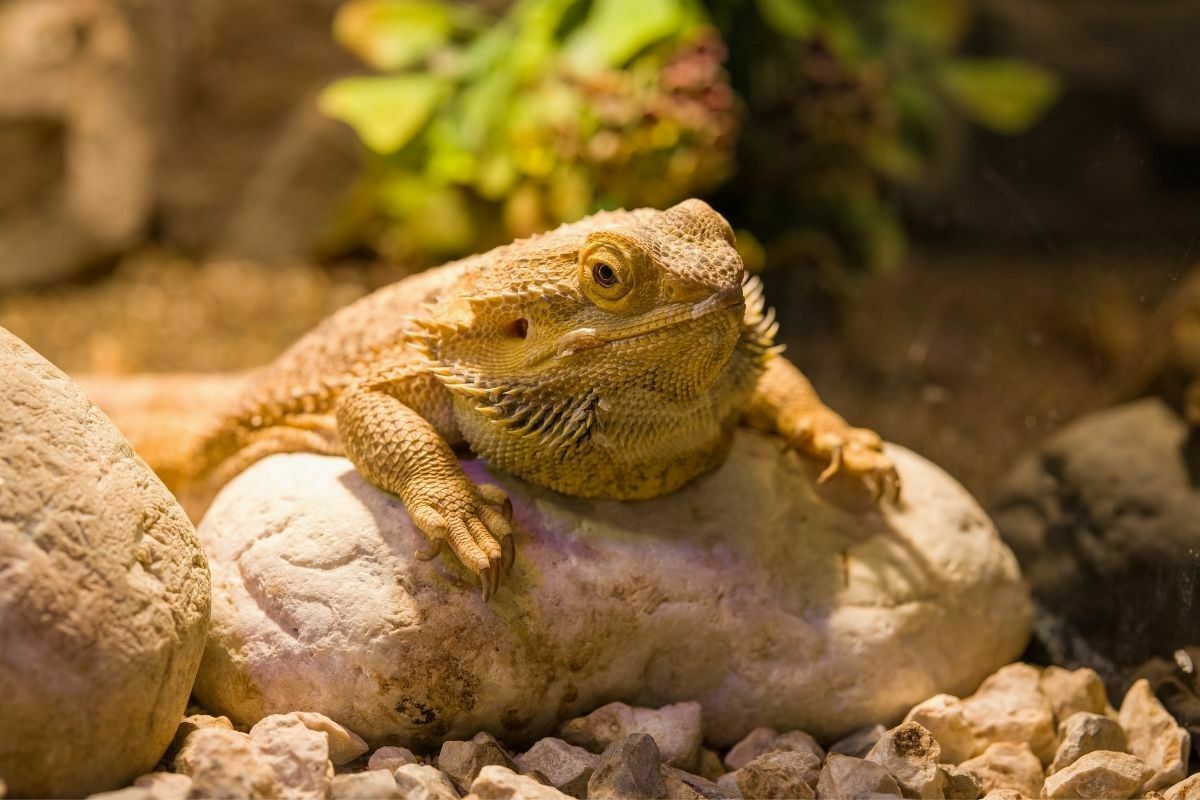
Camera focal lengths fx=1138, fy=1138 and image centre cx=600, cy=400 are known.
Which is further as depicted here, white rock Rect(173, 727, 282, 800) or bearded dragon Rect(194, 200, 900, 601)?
bearded dragon Rect(194, 200, 900, 601)

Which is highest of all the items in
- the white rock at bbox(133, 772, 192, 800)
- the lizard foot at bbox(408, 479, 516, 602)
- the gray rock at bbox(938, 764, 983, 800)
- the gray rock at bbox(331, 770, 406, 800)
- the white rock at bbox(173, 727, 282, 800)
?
the lizard foot at bbox(408, 479, 516, 602)

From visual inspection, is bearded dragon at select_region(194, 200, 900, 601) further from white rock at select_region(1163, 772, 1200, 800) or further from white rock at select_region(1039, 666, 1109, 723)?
white rock at select_region(1163, 772, 1200, 800)

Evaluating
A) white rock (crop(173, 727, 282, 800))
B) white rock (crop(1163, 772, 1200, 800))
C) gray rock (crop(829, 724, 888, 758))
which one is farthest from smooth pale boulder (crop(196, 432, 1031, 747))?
white rock (crop(1163, 772, 1200, 800))

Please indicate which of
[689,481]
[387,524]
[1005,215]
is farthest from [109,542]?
[1005,215]

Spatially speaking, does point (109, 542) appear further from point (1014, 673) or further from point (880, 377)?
point (880, 377)

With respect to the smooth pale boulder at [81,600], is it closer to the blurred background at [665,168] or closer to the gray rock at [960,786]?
the gray rock at [960,786]

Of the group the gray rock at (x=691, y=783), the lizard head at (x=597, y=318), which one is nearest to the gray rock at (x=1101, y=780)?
the gray rock at (x=691, y=783)

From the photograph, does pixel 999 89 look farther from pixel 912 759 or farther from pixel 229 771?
pixel 229 771
